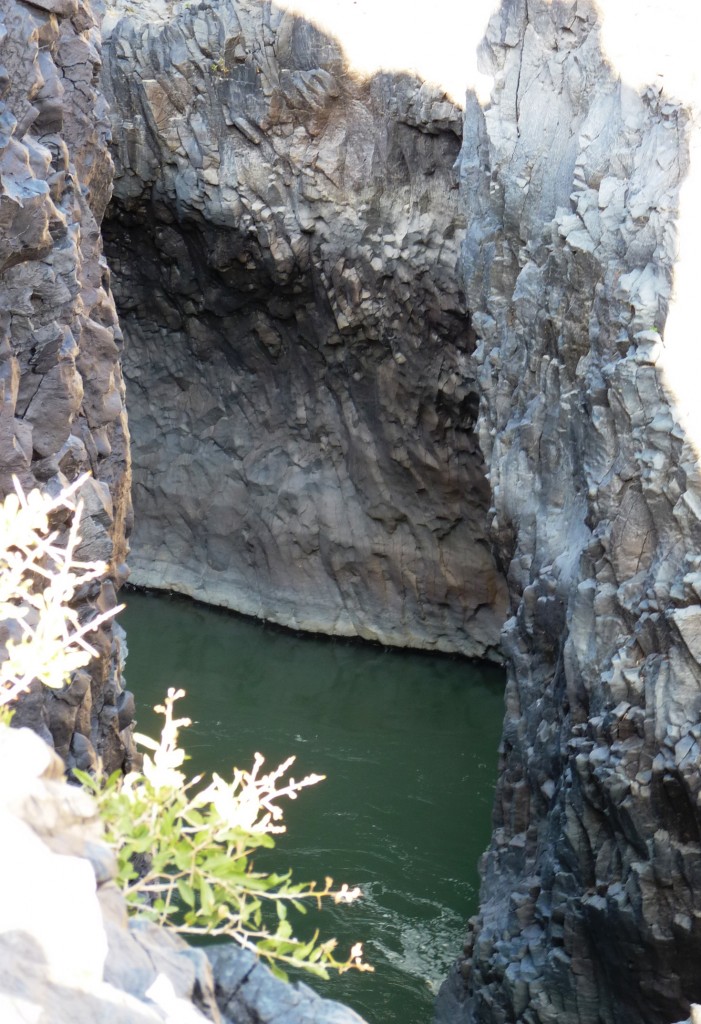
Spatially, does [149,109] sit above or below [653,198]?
above

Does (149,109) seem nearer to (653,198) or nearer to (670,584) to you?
(653,198)

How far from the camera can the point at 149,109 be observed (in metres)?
13.2

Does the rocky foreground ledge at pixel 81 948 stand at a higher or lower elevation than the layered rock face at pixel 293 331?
lower

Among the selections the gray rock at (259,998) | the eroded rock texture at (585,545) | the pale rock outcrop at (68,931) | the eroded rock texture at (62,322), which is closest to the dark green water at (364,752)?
the eroded rock texture at (585,545)

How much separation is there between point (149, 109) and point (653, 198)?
8273mm

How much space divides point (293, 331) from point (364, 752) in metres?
5.38

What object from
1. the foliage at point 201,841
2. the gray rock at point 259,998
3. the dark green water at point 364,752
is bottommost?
the gray rock at point 259,998

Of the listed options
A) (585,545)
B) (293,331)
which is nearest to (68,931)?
(585,545)

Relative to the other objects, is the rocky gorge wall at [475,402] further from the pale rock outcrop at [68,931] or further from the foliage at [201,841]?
the pale rock outcrop at [68,931]

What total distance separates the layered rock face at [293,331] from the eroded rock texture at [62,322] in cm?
590

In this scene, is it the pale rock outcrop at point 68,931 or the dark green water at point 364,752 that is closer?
the pale rock outcrop at point 68,931

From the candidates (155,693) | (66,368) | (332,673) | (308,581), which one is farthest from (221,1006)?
(308,581)

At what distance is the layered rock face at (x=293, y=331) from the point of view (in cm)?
1238

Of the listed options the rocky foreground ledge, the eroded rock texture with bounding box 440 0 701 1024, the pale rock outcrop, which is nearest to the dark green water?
the eroded rock texture with bounding box 440 0 701 1024
